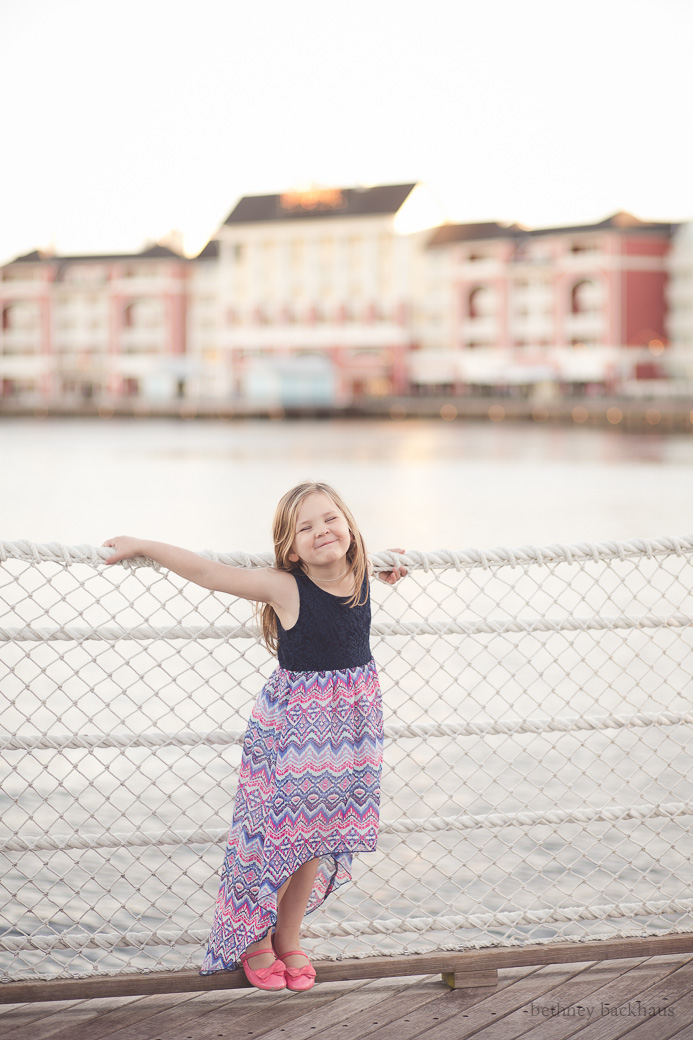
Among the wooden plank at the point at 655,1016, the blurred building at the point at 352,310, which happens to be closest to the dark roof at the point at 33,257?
the blurred building at the point at 352,310

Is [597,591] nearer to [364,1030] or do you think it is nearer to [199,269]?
[364,1030]

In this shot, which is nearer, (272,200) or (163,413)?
(163,413)

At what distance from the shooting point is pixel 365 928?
8.12 feet

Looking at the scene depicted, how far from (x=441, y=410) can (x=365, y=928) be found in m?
56.4

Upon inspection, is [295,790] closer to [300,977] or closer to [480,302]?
[300,977]

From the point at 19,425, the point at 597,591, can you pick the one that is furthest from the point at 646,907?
the point at 19,425

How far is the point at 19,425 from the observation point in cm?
6291

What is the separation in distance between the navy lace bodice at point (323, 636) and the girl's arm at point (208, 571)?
6 centimetres

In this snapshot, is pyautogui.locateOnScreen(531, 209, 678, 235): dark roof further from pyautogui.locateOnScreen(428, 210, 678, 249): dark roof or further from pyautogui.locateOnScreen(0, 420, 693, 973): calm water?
pyautogui.locateOnScreen(0, 420, 693, 973): calm water

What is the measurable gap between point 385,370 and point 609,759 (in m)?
60.2

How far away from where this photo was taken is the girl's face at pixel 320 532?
228 cm

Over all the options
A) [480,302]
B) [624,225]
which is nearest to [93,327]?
[480,302]

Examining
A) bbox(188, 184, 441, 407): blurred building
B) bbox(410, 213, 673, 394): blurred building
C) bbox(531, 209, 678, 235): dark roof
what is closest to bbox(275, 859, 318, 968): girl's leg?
bbox(410, 213, 673, 394): blurred building

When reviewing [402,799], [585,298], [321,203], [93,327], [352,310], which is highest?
[321,203]
